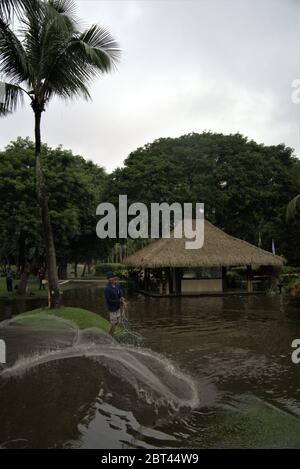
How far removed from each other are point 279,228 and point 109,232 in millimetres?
12475

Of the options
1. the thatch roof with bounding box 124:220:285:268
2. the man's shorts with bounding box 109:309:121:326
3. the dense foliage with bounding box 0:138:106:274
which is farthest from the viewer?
the thatch roof with bounding box 124:220:285:268

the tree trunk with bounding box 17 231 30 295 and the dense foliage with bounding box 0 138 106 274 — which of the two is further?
the tree trunk with bounding box 17 231 30 295

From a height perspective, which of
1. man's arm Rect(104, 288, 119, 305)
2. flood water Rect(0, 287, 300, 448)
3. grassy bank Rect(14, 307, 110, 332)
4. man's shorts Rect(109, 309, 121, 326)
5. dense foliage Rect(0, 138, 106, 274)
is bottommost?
flood water Rect(0, 287, 300, 448)

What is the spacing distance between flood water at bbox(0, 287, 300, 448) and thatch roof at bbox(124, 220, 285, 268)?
1127 centimetres

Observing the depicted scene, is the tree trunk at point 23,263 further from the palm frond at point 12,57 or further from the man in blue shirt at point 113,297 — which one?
the man in blue shirt at point 113,297

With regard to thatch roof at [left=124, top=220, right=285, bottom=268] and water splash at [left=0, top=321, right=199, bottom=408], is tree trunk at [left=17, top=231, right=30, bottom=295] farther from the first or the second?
water splash at [left=0, top=321, right=199, bottom=408]

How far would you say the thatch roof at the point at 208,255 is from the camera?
24.5m

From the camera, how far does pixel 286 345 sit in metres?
11.3

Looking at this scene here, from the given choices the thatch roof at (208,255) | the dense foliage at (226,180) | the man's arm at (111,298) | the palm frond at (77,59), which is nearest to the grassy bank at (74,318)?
the man's arm at (111,298)

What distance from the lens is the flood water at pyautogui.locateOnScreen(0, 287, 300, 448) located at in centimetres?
580

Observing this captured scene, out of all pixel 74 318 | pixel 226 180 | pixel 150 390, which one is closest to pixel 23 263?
pixel 74 318

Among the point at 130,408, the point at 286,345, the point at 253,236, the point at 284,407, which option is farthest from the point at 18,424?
the point at 253,236

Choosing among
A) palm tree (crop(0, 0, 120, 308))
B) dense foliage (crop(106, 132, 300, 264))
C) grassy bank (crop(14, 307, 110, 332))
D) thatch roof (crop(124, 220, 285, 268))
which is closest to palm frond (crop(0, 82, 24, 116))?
palm tree (crop(0, 0, 120, 308))
